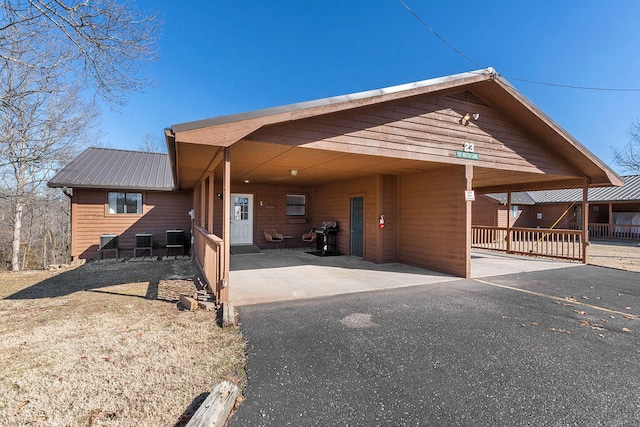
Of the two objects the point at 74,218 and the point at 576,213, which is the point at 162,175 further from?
the point at 576,213

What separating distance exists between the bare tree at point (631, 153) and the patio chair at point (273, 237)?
22874 mm

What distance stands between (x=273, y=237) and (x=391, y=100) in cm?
749

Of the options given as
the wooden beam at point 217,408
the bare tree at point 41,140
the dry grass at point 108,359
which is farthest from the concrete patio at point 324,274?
the bare tree at point 41,140

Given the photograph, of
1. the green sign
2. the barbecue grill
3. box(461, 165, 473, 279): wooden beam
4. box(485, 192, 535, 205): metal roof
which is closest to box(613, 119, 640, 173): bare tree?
box(485, 192, 535, 205): metal roof

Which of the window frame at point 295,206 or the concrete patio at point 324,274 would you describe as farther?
the window frame at point 295,206

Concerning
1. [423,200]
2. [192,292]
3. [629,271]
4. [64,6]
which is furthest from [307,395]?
[629,271]

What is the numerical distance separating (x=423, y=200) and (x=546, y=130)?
320cm

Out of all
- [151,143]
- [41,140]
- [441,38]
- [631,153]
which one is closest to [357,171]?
[441,38]

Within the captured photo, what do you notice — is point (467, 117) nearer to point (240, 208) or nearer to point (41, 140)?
point (240, 208)

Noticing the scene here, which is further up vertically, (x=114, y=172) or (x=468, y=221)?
(x=114, y=172)

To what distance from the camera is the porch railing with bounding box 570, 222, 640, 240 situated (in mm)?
16848

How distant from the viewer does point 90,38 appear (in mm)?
4422

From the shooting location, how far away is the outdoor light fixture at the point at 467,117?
→ 655 centimetres

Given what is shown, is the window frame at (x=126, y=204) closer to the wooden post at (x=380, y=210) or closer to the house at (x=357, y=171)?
the house at (x=357, y=171)
